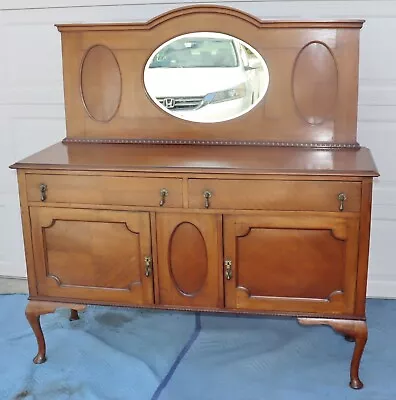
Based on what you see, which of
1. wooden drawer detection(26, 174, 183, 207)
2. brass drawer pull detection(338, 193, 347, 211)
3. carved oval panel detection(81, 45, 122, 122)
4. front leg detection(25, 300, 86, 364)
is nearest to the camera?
brass drawer pull detection(338, 193, 347, 211)

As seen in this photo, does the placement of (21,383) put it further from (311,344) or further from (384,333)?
(384,333)

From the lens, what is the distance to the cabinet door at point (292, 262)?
1.88 m

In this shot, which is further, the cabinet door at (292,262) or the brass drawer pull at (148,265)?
the brass drawer pull at (148,265)

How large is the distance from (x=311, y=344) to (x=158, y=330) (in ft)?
2.03

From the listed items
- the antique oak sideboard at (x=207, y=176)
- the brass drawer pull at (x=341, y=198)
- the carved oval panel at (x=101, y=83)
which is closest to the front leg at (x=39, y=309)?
the antique oak sideboard at (x=207, y=176)

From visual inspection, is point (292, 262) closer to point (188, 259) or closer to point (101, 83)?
point (188, 259)

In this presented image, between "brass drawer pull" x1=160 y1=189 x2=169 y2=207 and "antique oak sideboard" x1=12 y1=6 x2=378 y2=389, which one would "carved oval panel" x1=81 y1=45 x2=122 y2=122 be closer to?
"antique oak sideboard" x1=12 y1=6 x2=378 y2=389

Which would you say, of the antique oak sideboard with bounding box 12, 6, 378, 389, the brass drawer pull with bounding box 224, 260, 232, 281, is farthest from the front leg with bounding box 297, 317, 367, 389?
the brass drawer pull with bounding box 224, 260, 232, 281

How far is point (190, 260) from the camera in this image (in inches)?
78.1

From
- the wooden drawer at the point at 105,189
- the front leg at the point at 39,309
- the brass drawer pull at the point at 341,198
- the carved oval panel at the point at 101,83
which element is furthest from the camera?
the carved oval panel at the point at 101,83

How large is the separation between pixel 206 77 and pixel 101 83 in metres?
0.42

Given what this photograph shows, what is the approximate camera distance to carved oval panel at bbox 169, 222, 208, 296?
77.1 inches

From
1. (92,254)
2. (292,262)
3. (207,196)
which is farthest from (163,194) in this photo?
(292,262)

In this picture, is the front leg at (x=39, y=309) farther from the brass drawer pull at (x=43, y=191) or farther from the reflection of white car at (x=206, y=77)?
the reflection of white car at (x=206, y=77)
